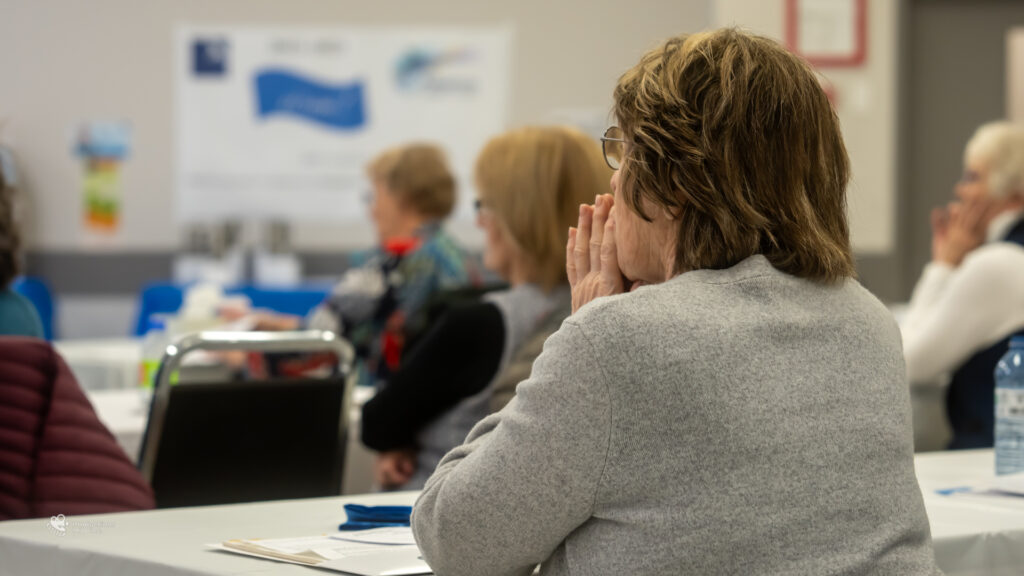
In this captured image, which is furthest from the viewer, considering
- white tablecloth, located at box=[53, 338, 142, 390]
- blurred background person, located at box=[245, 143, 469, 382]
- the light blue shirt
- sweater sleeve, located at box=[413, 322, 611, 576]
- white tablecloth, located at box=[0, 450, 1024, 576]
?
white tablecloth, located at box=[53, 338, 142, 390]

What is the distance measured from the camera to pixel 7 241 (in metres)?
2.27

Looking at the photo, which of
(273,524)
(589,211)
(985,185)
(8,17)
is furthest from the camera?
(8,17)

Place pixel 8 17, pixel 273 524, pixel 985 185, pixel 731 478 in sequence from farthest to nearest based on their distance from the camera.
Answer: pixel 8 17 → pixel 985 185 → pixel 273 524 → pixel 731 478

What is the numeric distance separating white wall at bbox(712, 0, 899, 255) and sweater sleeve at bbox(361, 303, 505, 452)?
464 cm

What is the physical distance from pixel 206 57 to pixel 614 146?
584 cm

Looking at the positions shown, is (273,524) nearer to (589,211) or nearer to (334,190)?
(589,211)

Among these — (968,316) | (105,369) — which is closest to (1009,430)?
(968,316)

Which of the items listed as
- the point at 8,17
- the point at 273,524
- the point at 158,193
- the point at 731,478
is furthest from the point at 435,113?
the point at 731,478

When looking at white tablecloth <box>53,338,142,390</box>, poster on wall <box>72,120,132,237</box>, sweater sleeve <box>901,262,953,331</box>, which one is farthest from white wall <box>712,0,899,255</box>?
white tablecloth <box>53,338,142,390</box>

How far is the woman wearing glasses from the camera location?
3.29 feet

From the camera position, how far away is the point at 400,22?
6758 millimetres

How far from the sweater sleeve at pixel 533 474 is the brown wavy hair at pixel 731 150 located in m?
0.18

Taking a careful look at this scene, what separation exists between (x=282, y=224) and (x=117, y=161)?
37.5 inches

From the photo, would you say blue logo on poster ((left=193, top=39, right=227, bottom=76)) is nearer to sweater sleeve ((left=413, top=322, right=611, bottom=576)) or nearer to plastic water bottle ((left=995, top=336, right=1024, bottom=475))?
plastic water bottle ((left=995, top=336, right=1024, bottom=475))
